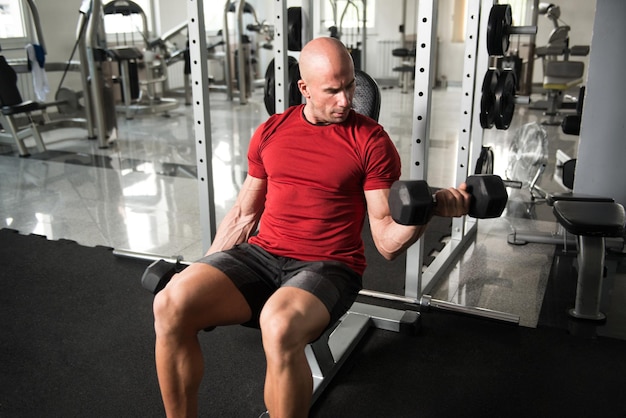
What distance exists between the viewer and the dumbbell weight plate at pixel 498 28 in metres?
2.19

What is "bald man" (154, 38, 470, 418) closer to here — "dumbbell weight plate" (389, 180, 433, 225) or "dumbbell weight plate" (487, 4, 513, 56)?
"dumbbell weight plate" (389, 180, 433, 225)

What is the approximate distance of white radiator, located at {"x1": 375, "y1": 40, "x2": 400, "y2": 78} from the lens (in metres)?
9.45

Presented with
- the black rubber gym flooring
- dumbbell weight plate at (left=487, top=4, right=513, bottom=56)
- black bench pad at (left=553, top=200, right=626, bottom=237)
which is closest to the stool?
black bench pad at (left=553, top=200, right=626, bottom=237)

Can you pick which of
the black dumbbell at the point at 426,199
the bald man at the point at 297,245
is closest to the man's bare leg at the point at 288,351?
the bald man at the point at 297,245

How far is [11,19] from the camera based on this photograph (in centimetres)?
572

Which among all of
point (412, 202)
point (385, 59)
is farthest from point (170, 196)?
point (385, 59)

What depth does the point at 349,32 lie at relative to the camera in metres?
9.56

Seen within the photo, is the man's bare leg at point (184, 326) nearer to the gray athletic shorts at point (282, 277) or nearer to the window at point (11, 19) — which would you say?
the gray athletic shorts at point (282, 277)

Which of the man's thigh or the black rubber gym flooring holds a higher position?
the man's thigh

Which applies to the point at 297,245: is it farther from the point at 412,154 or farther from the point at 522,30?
the point at 522,30

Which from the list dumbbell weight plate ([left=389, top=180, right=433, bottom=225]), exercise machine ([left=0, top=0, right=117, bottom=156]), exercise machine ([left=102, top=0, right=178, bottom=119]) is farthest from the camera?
exercise machine ([left=102, top=0, right=178, bottom=119])

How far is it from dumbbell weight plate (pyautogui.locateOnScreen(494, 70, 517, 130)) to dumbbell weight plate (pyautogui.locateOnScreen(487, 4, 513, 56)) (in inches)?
4.0

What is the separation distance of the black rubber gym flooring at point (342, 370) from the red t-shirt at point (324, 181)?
0.41 metres

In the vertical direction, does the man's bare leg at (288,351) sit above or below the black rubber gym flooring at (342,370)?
above
